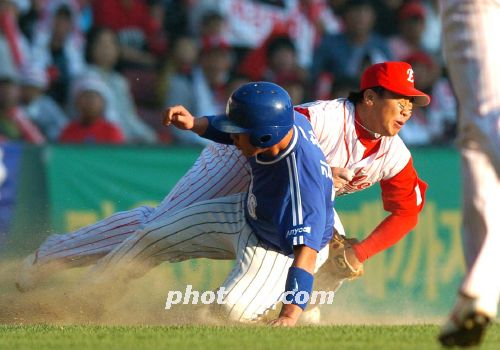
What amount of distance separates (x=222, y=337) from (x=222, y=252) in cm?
156

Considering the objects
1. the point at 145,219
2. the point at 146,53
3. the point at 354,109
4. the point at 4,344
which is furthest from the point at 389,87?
the point at 146,53

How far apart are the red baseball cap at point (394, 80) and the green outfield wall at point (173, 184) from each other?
239cm

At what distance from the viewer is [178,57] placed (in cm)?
1051

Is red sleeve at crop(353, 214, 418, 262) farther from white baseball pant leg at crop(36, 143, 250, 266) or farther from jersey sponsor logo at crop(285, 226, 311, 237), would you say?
jersey sponsor logo at crop(285, 226, 311, 237)

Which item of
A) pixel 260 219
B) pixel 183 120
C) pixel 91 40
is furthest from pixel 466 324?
pixel 91 40

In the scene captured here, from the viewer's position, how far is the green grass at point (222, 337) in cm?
446

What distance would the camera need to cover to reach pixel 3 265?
7152mm

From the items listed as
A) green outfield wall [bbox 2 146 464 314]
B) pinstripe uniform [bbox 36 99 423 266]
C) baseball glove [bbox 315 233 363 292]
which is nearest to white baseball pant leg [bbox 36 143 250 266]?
pinstripe uniform [bbox 36 99 423 266]

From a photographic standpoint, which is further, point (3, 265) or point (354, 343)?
point (3, 265)

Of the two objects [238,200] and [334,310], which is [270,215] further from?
[334,310]

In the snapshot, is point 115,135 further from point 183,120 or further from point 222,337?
point 222,337

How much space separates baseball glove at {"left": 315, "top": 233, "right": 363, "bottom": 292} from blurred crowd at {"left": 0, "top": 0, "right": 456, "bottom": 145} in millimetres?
3618

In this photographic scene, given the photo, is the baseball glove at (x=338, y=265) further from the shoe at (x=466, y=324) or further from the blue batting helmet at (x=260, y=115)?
the shoe at (x=466, y=324)

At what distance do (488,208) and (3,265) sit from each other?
417 cm
